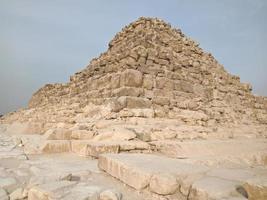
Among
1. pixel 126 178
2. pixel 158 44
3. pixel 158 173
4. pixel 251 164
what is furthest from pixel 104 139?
pixel 158 44

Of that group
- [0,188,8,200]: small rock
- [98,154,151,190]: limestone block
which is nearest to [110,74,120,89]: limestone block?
[98,154,151,190]: limestone block

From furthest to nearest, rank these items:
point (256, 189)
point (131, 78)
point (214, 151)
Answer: point (131, 78) → point (214, 151) → point (256, 189)

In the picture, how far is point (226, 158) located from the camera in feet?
12.8

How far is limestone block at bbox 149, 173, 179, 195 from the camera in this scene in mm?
2102

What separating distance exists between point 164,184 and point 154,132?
282cm

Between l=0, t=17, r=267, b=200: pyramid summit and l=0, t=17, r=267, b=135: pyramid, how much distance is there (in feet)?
0.13

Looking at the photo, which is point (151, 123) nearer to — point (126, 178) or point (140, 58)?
point (140, 58)

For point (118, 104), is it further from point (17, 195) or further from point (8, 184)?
point (17, 195)

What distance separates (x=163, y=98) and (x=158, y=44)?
8.68 ft

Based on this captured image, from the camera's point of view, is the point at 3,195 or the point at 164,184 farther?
the point at 3,195

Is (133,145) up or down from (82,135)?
down

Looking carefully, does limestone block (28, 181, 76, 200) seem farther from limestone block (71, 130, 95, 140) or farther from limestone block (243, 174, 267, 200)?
limestone block (71, 130, 95, 140)

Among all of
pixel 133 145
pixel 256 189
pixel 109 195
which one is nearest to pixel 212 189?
pixel 256 189

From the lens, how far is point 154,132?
492 cm
